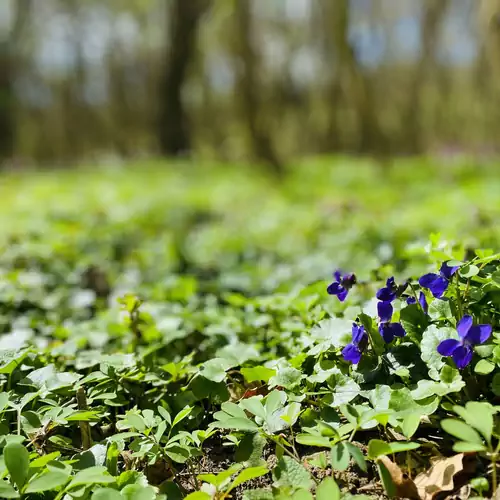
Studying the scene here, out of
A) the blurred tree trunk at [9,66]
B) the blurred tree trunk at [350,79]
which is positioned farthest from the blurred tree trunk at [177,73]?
the blurred tree trunk at [9,66]

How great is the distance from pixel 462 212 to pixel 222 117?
44.3 ft

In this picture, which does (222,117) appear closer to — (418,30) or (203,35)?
(203,35)

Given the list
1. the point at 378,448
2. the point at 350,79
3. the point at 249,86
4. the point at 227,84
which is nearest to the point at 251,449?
the point at 378,448

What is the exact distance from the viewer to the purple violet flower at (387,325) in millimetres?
1248

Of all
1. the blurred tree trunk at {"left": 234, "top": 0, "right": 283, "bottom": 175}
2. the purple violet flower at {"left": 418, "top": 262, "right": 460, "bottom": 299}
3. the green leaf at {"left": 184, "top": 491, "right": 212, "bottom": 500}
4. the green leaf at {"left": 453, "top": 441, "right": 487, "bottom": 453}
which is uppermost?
the blurred tree trunk at {"left": 234, "top": 0, "right": 283, "bottom": 175}

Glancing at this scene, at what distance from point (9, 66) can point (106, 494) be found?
17.8m

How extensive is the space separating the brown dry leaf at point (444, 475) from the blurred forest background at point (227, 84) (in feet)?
24.4

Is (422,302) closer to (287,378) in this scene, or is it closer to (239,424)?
(287,378)

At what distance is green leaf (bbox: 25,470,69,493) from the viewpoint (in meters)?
0.97

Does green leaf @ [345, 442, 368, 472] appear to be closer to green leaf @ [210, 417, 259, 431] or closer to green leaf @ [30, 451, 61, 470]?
green leaf @ [210, 417, 259, 431]

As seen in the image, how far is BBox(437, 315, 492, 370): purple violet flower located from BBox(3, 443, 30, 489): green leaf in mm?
817

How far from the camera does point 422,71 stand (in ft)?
44.7

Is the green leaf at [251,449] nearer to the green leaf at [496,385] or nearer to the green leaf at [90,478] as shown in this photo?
the green leaf at [90,478]

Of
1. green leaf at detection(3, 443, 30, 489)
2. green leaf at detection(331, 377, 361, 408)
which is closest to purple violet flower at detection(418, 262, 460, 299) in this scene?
green leaf at detection(331, 377, 361, 408)
